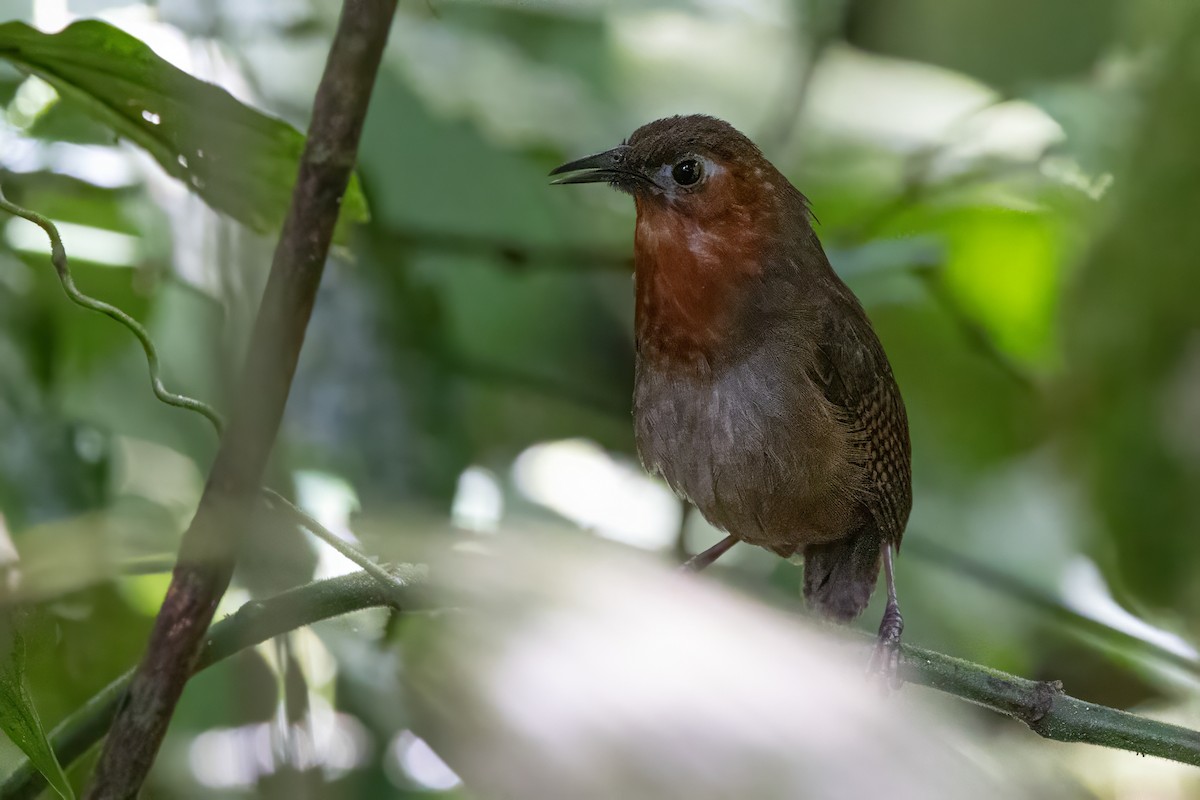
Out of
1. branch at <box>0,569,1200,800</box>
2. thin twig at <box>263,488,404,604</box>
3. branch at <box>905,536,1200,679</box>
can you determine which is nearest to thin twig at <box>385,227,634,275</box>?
branch at <box>905,536,1200,679</box>

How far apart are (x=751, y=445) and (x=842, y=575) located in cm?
50

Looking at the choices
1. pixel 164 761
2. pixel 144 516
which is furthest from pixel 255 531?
pixel 144 516

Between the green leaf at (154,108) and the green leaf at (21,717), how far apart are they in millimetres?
441

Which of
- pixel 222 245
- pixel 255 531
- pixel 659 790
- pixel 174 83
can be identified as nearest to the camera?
pixel 659 790

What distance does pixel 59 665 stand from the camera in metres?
1.83

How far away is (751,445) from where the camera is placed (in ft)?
7.37

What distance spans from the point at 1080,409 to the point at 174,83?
1813 millimetres

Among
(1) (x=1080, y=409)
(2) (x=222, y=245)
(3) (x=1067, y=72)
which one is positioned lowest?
(1) (x=1080, y=409)

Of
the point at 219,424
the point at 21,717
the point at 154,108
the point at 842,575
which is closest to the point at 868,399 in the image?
the point at 842,575

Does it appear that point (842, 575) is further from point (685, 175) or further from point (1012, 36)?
point (1012, 36)

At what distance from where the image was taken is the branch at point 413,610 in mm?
1128

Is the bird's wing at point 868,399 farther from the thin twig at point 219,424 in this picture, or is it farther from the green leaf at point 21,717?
the green leaf at point 21,717

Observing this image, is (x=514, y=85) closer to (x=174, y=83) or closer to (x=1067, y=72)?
(x=1067, y=72)

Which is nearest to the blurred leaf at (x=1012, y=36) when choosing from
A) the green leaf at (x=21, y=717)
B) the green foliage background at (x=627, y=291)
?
the green foliage background at (x=627, y=291)
